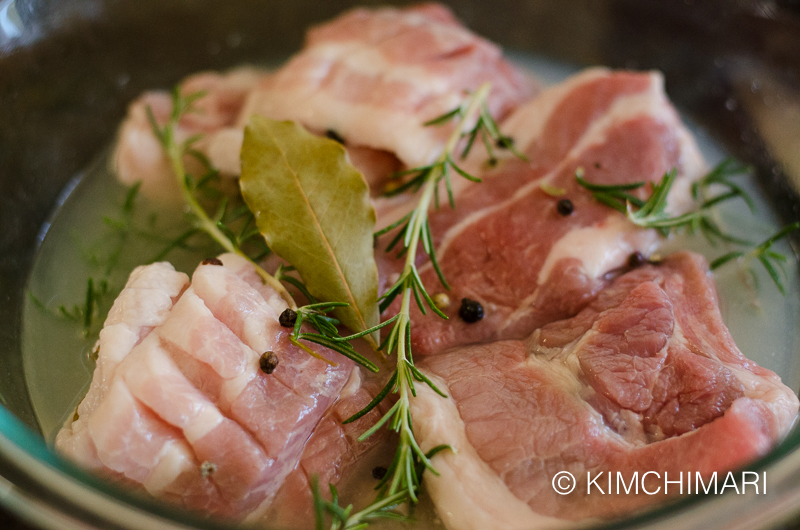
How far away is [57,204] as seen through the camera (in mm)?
2158

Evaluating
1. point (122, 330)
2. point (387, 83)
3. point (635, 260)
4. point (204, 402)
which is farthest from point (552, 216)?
point (122, 330)

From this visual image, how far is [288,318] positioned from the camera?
4.60ft

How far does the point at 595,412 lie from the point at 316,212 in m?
0.85

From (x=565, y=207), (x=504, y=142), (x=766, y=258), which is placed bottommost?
(x=766, y=258)

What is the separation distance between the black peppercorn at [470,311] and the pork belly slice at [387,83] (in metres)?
0.53

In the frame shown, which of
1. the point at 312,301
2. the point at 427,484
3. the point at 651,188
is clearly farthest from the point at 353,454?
the point at 651,188

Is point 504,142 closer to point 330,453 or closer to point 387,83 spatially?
point 387,83

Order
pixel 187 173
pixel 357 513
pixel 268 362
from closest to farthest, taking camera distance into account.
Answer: pixel 357 513, pixel 268 362, pixel 187 173

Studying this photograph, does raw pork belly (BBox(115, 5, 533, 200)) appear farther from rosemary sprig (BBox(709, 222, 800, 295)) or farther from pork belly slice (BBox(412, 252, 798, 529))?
rosemary sprig (BBox(709, 222, 800, 295))

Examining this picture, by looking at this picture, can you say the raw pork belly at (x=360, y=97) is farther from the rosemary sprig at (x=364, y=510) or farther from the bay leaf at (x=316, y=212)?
the rosemary sprig at (x=364, y=510)

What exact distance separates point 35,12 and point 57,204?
0.72 m

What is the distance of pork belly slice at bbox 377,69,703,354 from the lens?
1.65 meters

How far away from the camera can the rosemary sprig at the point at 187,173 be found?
168 cm

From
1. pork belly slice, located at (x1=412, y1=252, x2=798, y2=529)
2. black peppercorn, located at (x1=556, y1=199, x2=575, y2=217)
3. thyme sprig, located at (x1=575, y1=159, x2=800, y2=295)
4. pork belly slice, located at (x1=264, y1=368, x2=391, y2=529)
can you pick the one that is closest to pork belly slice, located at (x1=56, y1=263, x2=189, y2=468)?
pork belly slice, located at (x1=264, y1=368, x2=391, y2=529)
